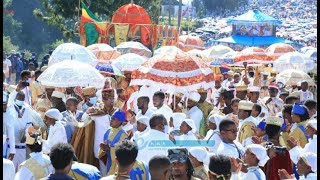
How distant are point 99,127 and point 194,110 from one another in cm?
209

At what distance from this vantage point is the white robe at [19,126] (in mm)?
9961

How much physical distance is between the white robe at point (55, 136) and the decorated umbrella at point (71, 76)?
274cm

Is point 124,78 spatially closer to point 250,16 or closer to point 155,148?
point 155,148

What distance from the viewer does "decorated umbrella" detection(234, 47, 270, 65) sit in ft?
73.7

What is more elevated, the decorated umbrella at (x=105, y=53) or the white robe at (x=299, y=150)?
the white robe at (x=299, y=150)

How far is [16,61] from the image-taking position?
95.9 ft

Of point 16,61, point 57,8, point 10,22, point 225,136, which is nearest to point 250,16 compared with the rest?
point 57,8

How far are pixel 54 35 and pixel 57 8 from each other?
31341 mm

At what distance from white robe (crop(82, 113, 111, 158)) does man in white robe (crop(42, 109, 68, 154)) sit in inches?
18.3

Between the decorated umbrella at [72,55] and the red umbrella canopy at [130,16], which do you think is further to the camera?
the red umbrella canopy at [130,16]

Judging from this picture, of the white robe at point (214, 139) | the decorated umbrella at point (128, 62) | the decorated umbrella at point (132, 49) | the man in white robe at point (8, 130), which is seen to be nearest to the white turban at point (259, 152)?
the white robe at point (214, 139)

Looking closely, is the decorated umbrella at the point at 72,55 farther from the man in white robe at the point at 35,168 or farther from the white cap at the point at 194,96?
the man in white robe at the point at 35,168

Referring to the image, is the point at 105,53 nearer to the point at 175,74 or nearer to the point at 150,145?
the point at 175,74

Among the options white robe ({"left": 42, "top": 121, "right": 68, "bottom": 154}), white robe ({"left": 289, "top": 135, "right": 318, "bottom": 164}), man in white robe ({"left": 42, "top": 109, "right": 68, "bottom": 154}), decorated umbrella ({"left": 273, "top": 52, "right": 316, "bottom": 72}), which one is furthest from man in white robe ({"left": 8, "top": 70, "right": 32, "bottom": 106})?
decorated umbrella ({"left": 273, "top": 52, "right": 316, "bottom": 72})
